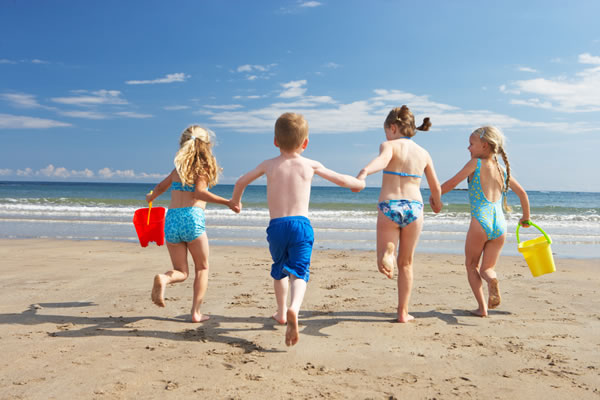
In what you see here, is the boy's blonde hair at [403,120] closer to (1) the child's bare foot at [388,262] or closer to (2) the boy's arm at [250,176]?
(1) the child's bare foot at [388,262]

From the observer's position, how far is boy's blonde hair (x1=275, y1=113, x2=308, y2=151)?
348cm

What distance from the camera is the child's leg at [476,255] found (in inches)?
178

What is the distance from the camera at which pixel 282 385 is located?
280 centimetres

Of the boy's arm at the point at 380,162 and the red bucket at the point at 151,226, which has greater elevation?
the boy's arm at the point at 380,162

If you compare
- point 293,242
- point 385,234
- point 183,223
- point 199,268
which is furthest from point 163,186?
point 385,234

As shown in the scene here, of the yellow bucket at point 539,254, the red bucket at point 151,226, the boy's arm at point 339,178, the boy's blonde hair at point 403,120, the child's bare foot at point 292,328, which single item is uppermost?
the boy's blonde hair at point 403,120

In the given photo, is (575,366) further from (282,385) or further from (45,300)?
(45,300)

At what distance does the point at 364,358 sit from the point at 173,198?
2.22 meters

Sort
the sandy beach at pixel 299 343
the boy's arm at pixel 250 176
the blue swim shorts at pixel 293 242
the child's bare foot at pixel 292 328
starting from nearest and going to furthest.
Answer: the sandy beach at pixel 299 343 → the child's bare foot at pixel 292 328 → the blue swim shorts at pixel 293 242 → the boy's arm at pixel 250 176

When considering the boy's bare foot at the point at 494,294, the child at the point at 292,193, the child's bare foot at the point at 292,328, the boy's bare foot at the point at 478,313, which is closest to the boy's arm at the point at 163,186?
the child at the point at 292,193

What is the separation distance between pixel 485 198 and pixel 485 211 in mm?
135

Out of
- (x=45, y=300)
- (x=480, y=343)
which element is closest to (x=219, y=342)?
(x=480, y=343)

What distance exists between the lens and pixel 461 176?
4535 mm

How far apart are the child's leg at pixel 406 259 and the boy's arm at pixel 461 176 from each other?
0.58 metres
